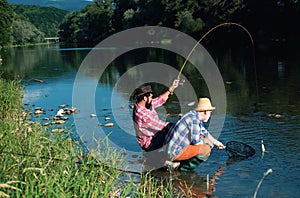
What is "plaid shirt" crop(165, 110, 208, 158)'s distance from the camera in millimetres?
6727

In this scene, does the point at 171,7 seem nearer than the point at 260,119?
No

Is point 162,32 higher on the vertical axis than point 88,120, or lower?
higher

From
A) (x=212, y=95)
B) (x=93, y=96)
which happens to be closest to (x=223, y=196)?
(x=212, y=95)

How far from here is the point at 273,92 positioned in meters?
15.1

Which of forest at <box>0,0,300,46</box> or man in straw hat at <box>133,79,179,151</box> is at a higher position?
forest at <box>0,0,300,46</box>

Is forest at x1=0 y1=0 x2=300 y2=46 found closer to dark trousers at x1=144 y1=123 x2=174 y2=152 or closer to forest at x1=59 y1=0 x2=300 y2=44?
forest at x1=59 y1=0 x2=300 y2=44

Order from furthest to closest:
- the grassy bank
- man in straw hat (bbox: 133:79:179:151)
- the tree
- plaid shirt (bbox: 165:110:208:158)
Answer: the tree
man in straw hat (bbox: 133:79:179:151)
plaid shirt (bbox: 165:110:208:158)
the grassy bank

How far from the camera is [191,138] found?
6879mm

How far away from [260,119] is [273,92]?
4561 mm

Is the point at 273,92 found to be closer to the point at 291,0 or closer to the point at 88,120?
the point at 88,120

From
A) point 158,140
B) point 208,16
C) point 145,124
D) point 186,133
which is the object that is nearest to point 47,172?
point 186,133

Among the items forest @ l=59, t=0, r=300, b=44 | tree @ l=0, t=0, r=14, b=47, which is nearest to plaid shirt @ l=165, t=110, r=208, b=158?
forest @ l=59, t=0, r=300, b=44

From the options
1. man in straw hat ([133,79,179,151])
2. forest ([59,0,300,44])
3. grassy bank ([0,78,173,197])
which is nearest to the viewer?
grassy bank ([0,78,173,197])

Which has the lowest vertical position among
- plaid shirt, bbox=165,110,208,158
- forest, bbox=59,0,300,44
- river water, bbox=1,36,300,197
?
river water, bbox=1,36,300,197
